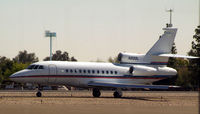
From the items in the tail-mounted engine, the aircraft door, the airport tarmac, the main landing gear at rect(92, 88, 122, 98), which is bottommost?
the main landing gear at rect(92, 88, 122, 98)

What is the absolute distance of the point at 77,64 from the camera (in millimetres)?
47625

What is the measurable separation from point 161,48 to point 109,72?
21.1 feet

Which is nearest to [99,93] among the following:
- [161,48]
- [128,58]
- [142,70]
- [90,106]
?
[142,70]

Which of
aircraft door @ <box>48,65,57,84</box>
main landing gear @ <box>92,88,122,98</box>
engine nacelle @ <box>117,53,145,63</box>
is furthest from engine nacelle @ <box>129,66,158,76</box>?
aircraft door @ <box>48,65,57,84</box>

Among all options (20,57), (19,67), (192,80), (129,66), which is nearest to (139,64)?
(129,66)

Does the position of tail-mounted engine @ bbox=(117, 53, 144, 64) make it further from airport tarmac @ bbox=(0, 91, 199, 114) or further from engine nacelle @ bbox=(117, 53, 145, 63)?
airport tarmac @ bbox=(0, 91, 199, 114)

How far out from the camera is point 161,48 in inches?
2036

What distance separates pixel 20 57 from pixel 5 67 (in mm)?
87014

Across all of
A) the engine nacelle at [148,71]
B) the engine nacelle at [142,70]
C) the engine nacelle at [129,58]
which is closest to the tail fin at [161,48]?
the engine nacelle at [129,58]

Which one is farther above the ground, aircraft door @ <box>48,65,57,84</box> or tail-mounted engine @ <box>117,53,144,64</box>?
tail-mounted engine @ <box>117,53,144,64</box>

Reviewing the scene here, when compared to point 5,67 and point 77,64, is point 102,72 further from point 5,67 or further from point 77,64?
point 5,67

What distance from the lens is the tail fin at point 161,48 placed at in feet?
169

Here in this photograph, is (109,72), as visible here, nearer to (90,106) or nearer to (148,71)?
(148,71)

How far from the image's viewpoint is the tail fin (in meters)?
51.4
